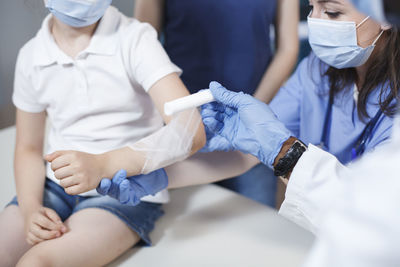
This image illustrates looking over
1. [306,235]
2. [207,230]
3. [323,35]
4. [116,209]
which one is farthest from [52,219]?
[323,35]

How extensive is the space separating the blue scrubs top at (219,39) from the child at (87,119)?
28cm

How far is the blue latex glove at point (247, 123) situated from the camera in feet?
2.83

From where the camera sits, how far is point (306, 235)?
109 centimetres

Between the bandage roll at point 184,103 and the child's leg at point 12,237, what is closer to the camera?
the bandage roll at point 184,103

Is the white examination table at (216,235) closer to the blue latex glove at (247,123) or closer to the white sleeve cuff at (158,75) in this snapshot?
the blue latex glove at (247,123)

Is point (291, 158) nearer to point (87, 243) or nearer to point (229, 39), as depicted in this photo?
point (87, 243)

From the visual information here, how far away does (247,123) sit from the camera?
0.88m

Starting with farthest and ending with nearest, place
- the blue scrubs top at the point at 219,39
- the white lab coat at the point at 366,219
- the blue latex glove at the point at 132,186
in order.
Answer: the blue scrubs top at the point at 219,39 < the blue latex glove at the point at 132,186 < the white lab coat at the point at 366,219

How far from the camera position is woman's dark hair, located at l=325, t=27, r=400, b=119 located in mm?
941

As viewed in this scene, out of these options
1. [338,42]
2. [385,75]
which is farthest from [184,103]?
[385,75]

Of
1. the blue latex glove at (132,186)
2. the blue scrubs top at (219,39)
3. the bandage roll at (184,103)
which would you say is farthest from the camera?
the blue scrubs top at (219,39)

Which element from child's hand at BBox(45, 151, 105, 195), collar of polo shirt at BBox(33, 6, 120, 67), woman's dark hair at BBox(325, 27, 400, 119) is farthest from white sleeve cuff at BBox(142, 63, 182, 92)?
woman's dark hair at BBox(325, 27, 400, 119)

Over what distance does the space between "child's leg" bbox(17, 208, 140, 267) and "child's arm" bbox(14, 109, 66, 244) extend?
2.5 inches

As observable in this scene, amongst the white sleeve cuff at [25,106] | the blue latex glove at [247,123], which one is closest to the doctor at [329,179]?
the blue latex glove at [247,123]
